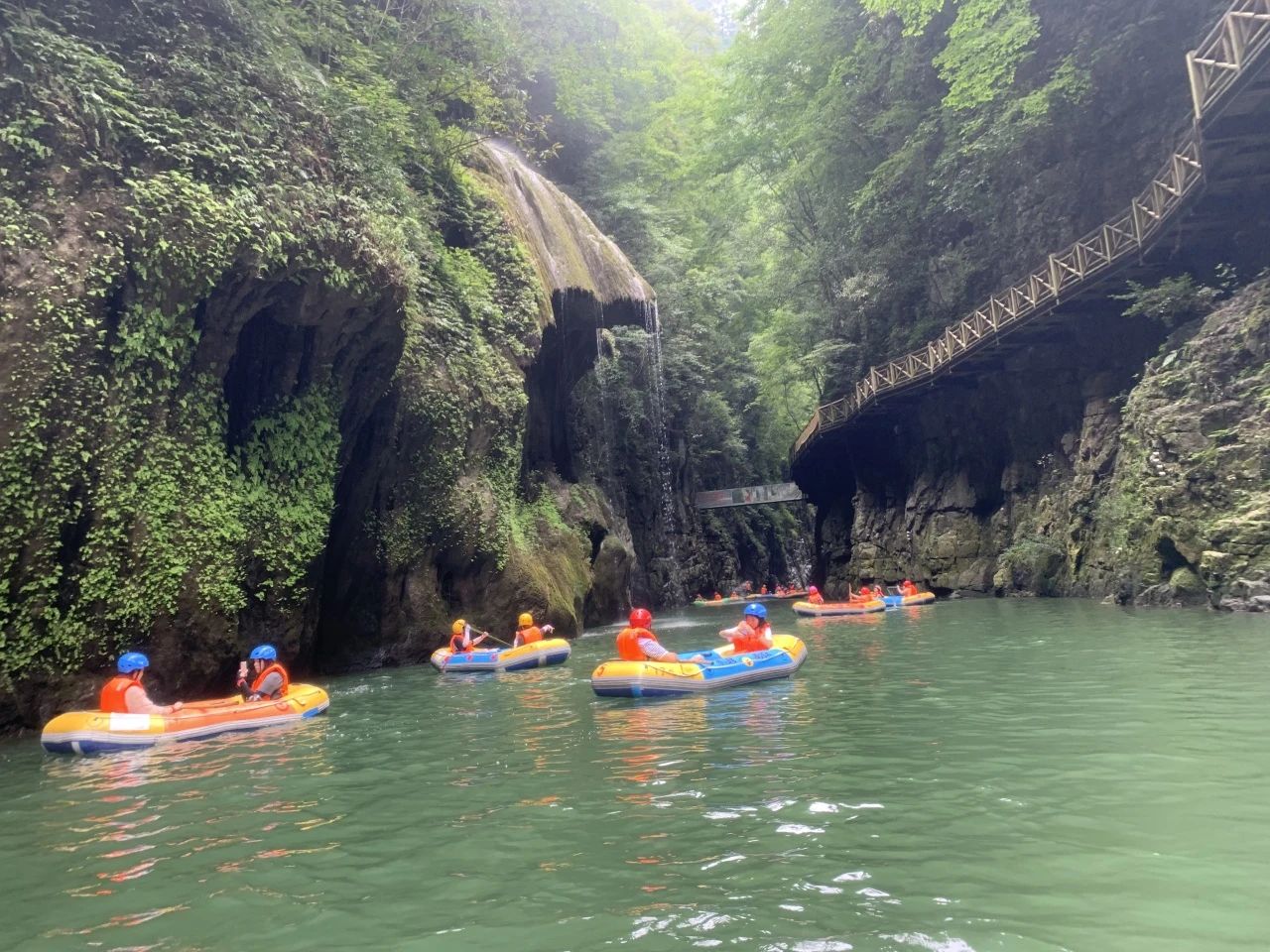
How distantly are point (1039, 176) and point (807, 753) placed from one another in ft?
65.8

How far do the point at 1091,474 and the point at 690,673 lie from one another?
13.6 m

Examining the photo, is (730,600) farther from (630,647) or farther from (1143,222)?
(630,647)

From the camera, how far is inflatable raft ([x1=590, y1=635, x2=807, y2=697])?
1005cm

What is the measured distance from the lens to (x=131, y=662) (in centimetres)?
919

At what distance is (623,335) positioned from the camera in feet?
105

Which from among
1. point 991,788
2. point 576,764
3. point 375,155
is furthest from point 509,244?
point 991,788

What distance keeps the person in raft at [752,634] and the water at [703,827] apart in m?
2.22

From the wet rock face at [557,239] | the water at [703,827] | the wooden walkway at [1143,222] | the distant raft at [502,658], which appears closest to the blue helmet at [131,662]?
the water at [703,827]

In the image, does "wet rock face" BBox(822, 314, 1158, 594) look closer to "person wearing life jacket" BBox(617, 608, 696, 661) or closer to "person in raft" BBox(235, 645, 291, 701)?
"person wearing life jacket" BBox(617, 608, 696, 661)

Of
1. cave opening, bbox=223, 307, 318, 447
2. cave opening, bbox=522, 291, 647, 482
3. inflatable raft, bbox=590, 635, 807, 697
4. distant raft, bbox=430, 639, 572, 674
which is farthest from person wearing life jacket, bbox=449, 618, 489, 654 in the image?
cave opening, bbox=522, 291, 647, 482

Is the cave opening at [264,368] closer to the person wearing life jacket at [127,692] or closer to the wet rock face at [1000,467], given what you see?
the person wearing life jacket at [127,692]

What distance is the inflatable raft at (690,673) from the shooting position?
396 inches

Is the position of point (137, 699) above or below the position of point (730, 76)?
below

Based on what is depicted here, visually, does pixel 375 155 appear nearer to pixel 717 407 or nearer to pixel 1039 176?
pixel 1039 176
